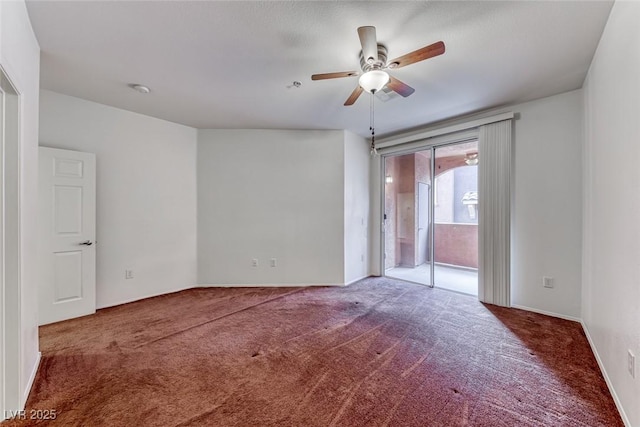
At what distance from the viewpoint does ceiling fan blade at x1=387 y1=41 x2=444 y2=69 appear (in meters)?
1.70

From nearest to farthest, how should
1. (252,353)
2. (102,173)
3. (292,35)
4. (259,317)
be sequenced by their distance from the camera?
(292,35), (252,353), (259,317), (102,173)

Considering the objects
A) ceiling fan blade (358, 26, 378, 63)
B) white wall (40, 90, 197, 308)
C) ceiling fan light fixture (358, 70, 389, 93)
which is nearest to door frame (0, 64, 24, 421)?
white wall (40, 90, 197, 308)

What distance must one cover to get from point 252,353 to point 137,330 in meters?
1.41

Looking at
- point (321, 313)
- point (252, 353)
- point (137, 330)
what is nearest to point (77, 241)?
point (137, 330)

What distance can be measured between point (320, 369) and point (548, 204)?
3246 mm

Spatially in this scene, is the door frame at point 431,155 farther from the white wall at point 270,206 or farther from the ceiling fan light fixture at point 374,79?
the ceiling fan light fixture at point 374,79

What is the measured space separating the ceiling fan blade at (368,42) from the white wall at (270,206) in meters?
2.54

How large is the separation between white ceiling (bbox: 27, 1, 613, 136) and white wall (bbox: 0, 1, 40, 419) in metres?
0.23

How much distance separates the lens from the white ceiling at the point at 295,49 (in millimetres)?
1800

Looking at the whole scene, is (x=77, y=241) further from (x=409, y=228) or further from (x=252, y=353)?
(x=409, y=228)

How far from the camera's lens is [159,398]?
1.75m

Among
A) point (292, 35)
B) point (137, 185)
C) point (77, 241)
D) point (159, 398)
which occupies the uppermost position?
point (292, 35)

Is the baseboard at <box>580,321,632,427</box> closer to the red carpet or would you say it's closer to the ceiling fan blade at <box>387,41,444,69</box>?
the red carpet

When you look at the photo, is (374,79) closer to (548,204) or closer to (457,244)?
(548,204)
